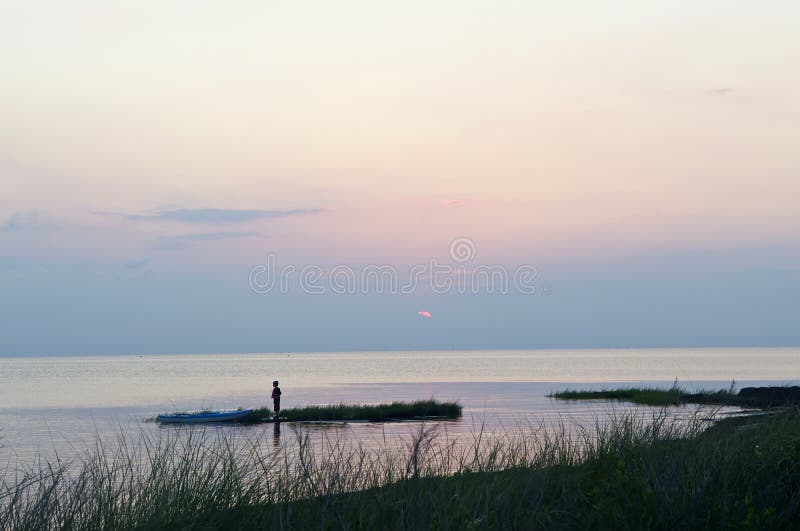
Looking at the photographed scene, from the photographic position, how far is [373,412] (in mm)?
43281

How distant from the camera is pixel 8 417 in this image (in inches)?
2089

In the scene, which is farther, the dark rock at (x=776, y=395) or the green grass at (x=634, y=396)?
the green grass at (x=634, y=396)

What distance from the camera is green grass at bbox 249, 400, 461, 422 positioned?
139 feet

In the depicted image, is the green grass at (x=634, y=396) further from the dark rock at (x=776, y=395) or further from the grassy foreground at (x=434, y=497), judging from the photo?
the grassy foreground at (x=434, y=497)

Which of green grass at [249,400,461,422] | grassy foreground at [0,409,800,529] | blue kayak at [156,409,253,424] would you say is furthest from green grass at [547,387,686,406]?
grassy foreground at [0,409,800,529]

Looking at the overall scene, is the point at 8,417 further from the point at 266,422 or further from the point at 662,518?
the point at 662,518

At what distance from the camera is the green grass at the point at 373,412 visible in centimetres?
4247

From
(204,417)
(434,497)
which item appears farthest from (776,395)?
(434,497)

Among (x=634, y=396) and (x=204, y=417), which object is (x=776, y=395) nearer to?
(x=634, y=396)

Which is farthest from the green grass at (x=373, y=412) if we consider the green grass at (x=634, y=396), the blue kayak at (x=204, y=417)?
the green grass at (x=634, y=396)

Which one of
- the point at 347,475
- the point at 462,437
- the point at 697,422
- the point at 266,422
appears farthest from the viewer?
the point at 266,422

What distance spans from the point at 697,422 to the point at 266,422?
32.9m

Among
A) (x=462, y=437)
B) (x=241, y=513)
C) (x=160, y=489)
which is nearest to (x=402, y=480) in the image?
(x=241, y=513)

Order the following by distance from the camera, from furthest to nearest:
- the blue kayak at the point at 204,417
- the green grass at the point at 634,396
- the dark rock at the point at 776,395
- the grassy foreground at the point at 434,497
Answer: the green grass at the point at 634,396
the blue kayak at the point at 204,417
the dark rock at the point at 776,395
the grassy foreground at the point at 434,497
